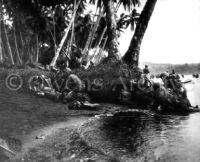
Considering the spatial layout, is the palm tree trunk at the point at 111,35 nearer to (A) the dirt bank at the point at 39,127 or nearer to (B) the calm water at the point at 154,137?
(A) the dirt bank at the point at 39,127

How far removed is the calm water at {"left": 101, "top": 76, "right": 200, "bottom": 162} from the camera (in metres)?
5.88

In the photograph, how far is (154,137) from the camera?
741cm

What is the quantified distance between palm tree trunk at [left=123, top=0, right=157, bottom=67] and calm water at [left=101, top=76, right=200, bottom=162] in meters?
5.05

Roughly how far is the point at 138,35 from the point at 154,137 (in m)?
8.84

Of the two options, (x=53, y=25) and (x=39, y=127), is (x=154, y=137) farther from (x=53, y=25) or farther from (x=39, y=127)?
(x=53, y=25)

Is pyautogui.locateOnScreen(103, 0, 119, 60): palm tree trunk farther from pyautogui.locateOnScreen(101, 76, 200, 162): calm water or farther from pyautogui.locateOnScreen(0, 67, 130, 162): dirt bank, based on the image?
pyautogui.locateOnScreen(101, 76, 200, 162): calm water

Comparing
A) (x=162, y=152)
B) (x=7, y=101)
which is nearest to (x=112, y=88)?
(x=7, y=101)

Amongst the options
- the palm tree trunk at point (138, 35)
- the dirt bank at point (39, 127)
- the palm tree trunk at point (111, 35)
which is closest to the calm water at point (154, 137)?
the dirt bank at point (39, 127)

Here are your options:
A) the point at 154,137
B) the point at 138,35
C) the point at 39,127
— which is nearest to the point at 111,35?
the point at 138,35

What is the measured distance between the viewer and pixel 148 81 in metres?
13.2

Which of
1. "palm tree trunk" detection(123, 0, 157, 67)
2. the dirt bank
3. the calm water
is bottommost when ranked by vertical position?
the calm water

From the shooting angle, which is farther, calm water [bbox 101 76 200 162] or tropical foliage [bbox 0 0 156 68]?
tropical foliage [bbox 0 0 156 68]

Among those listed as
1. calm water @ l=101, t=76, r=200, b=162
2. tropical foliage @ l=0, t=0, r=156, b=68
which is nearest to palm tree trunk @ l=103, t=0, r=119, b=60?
tropical foliage @ l=0, t=0, r=156, b=68

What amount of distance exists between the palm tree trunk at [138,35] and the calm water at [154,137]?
16.6 ft
